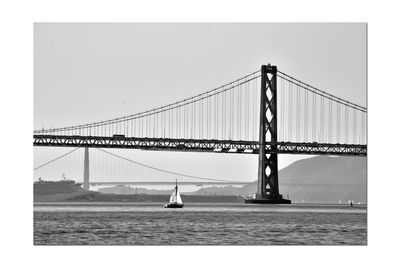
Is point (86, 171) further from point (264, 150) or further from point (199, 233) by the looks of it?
point (199, 233)

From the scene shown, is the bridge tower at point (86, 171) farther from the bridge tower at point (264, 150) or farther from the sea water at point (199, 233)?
the sea water at point (199, 233)

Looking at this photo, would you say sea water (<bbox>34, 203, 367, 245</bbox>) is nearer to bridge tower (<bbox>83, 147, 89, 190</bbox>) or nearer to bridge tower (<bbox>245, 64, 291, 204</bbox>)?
bridge tower (<bbox>245, 64, 291, 204</bbox>)

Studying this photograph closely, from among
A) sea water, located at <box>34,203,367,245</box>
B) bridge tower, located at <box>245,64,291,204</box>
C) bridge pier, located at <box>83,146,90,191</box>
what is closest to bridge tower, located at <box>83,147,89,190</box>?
bridge pier, located at <box>83,146,90,191</box>

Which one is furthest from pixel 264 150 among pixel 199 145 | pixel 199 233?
pixel 199 233

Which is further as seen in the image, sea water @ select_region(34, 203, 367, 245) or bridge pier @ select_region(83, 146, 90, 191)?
bridge pier @ select_region(83, 146, 90, 191)

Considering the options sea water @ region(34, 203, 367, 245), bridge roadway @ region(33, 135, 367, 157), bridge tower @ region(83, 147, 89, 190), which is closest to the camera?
sea water @ region(34, 203, 367, 245)

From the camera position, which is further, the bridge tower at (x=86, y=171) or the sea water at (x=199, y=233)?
the bridge tower at (x=86, y=171)

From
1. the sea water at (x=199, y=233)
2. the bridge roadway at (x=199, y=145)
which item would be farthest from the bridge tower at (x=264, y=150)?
the sea water at (x=199, y=233)
